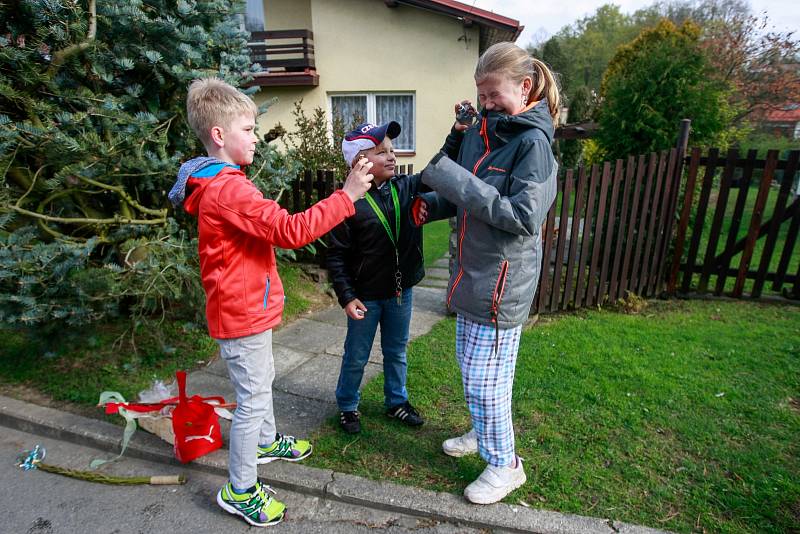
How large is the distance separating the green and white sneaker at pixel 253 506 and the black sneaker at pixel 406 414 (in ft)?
2.93

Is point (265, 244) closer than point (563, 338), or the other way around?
point (265, 244)

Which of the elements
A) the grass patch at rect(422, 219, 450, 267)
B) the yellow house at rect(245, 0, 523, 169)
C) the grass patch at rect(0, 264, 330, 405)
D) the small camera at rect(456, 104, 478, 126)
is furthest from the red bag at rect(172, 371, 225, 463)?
the yellow house at rect(245, 0, 523, 169)

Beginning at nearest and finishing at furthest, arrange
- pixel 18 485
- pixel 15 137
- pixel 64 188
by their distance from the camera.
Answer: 1. pixel 18 485
2. pixel 15 137
3. pixel 64 188

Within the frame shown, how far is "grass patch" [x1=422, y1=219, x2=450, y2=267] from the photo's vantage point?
25.0 feet

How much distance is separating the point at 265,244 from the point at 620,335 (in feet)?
11.3

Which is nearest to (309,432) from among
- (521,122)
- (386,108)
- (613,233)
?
(521,122)

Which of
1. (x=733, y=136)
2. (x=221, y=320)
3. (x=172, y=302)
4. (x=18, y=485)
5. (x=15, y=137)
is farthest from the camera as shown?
(x=733, y=136)

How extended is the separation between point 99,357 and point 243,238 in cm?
246

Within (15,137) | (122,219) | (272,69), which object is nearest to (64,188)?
(122,219)

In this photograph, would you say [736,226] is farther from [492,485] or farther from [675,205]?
[492,485]

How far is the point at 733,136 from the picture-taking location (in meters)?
9.10

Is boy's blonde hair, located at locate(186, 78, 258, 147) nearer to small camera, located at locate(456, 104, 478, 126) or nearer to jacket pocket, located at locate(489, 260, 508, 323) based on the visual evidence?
small camera, located at locate(456, 104, 478, 126)

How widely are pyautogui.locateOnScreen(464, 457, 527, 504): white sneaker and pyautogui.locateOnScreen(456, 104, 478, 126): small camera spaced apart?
5.67ft

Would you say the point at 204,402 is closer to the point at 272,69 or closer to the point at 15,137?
the point at 15,137
